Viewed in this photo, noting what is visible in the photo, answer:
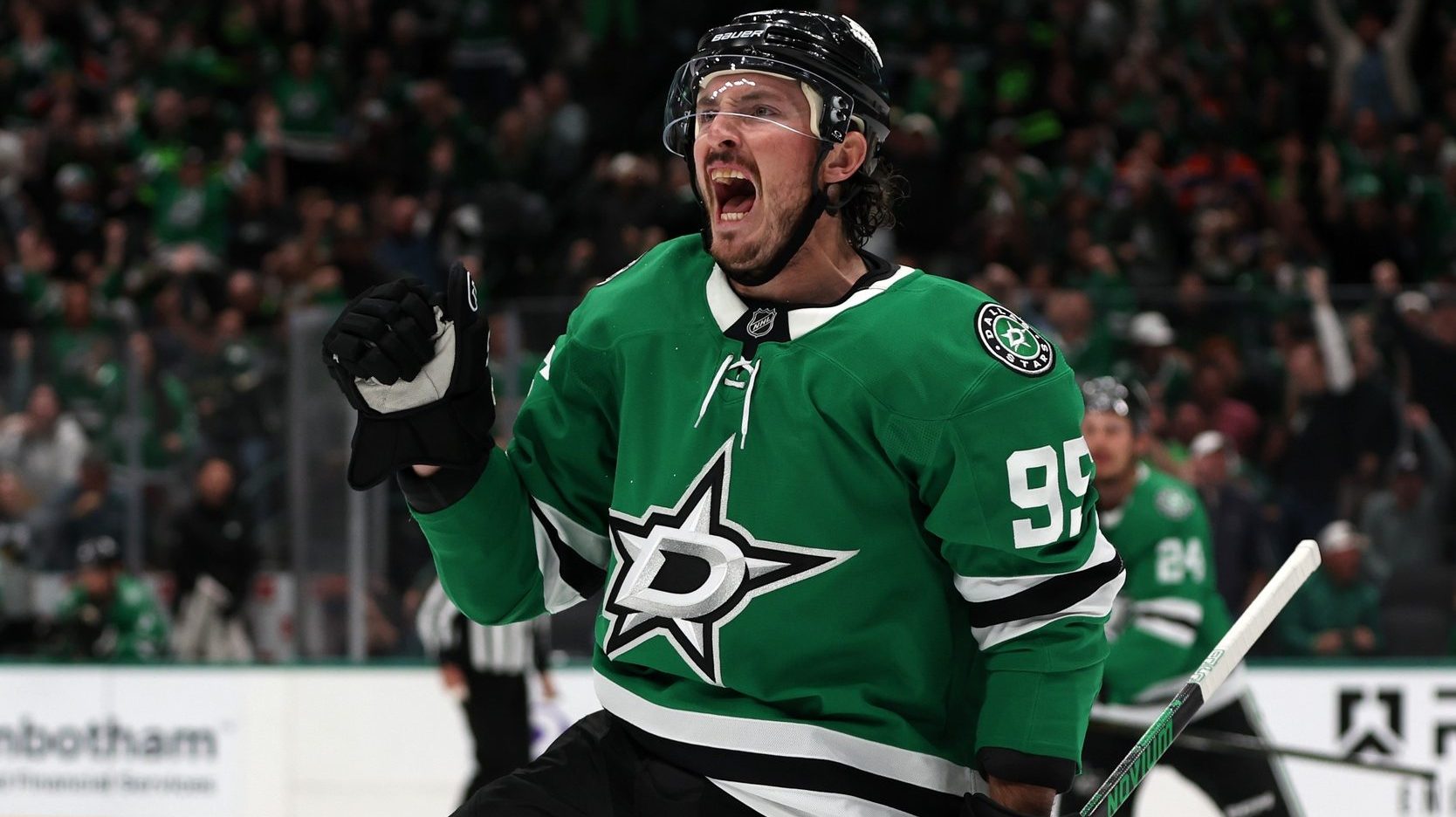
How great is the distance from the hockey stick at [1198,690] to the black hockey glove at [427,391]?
849mm

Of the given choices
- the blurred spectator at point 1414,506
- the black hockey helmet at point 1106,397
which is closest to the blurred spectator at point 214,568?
the black hockey helmet at point 1106,397

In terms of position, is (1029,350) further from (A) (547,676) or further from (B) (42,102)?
(B) (42,102)

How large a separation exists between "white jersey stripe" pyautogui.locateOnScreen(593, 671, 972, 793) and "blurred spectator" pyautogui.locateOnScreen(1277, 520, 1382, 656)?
4.29 m

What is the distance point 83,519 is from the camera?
22.9 feet

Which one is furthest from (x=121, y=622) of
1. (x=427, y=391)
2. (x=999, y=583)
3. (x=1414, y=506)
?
(x=999, y=583)

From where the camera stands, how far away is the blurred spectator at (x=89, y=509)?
695 centimetres

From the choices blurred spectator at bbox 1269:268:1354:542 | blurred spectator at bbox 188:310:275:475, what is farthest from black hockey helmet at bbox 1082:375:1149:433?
blurred spectator at bbox 188:310:275:475

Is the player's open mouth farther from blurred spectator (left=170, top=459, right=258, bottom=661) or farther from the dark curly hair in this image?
blurred spectator (left=170, top=459, right=258, bottom=661)

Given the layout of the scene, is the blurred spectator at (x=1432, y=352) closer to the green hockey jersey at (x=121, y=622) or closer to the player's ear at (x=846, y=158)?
the player's ear at (x=846, y=158)

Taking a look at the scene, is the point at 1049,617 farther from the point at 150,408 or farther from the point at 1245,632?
the point at 150,408

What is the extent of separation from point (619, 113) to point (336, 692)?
13.7 ft

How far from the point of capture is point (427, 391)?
85.9 inches

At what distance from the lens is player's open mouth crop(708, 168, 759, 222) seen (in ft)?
7.13

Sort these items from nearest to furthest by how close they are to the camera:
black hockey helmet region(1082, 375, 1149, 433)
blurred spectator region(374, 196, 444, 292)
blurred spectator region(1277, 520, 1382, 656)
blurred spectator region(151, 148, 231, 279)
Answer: black hockey helmet region(1082, 375, 1149, 433) < blurred spectator region(1277, 520, 1382, 656) < blurred spectator region(374, 196, 444, 292) < blurred spectator region(151, 148, 231, 279)
